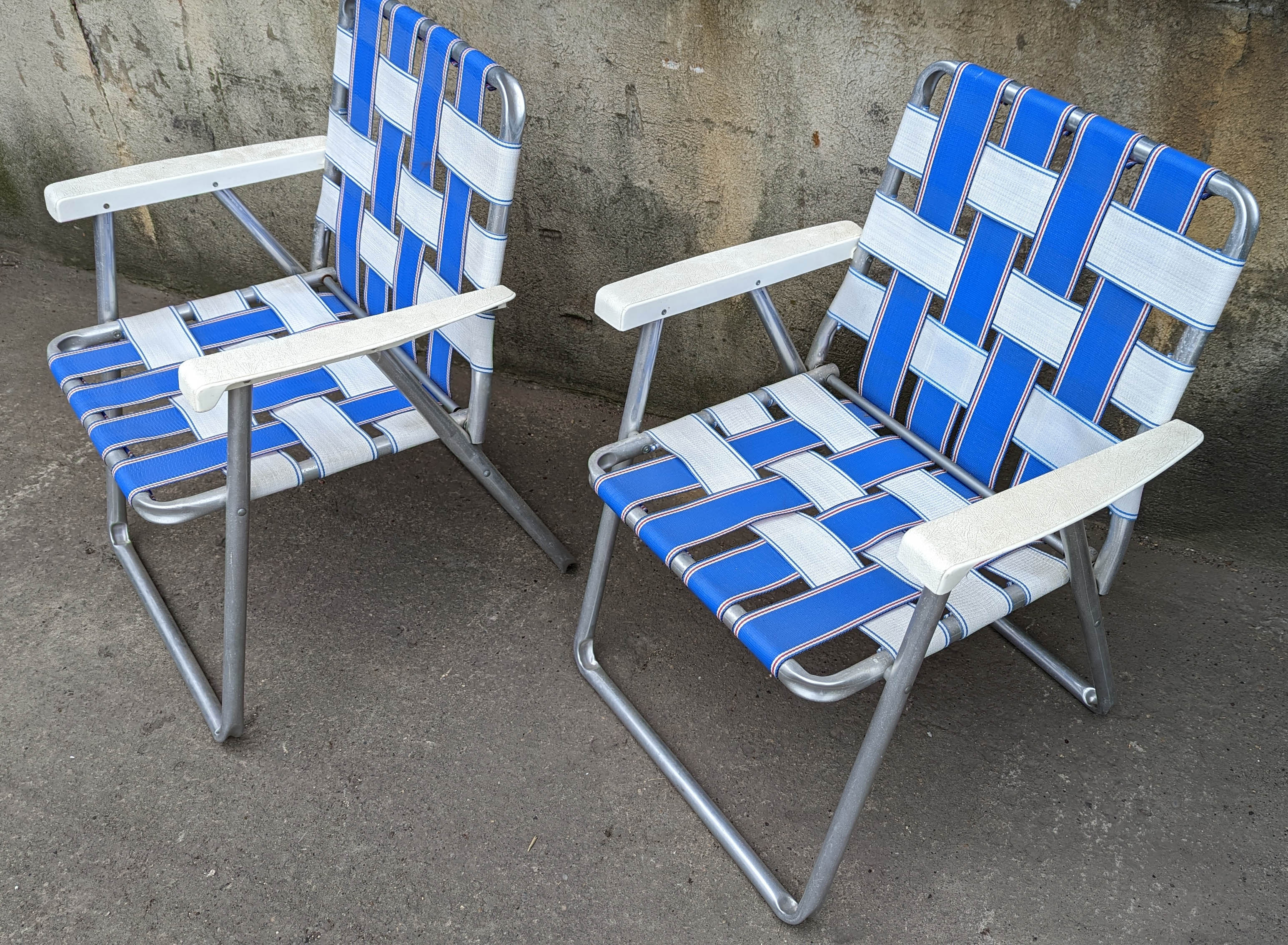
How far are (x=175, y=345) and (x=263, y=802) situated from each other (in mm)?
882

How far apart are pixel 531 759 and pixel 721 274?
96 centimetres

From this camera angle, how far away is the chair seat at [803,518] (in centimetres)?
155

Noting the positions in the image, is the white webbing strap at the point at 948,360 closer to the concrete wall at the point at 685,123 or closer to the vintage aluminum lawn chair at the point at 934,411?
the vintage aluminum lawn chair at the point at 934,411

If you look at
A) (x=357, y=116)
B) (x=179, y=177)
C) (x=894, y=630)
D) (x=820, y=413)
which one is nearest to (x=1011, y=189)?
(x=820, y=413)

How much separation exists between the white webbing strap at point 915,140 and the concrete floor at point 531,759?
0.99 m

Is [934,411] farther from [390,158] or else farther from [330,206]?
[330,206]

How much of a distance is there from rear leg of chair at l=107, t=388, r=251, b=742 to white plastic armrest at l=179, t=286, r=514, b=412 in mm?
42

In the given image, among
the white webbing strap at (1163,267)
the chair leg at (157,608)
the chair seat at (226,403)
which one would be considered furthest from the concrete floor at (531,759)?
the white webbing strap at (1163,267)

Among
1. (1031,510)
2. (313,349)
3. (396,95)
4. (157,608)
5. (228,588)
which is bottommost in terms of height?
(157,608)

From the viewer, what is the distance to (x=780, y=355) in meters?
2.02

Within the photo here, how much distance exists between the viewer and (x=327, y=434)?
1.85m

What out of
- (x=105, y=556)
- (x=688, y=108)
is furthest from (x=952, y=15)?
(x=105, y=556)

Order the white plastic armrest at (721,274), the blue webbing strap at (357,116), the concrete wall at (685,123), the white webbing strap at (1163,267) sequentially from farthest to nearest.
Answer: the blue webbing strap at (357,116)
the concrete wall at (685,123)
the white plastic armrest at (721,274)
the white webbing strap at (1163,267)

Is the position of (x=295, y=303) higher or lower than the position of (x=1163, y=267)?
lower
